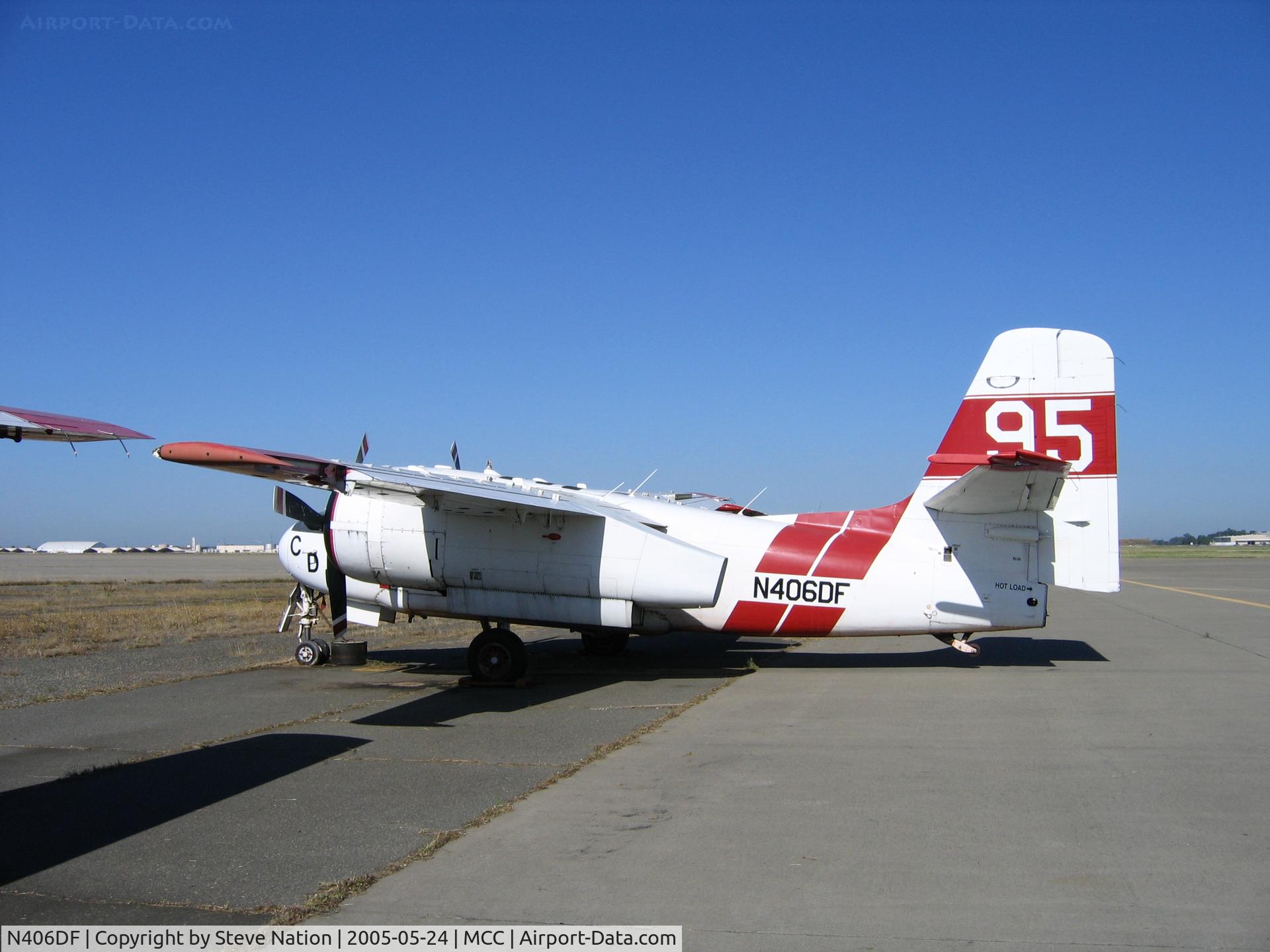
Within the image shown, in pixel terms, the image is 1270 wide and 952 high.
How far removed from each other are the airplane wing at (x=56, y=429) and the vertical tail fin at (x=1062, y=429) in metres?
10.6

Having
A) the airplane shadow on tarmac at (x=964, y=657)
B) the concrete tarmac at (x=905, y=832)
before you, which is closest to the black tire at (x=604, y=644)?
the airplane shadow on tarmac at (x=964, y=657)

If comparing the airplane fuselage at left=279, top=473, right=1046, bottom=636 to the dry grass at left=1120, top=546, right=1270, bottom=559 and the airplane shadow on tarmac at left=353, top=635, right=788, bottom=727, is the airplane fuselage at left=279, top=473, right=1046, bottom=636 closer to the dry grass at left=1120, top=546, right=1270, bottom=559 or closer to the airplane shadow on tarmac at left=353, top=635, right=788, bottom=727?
the airplane shadow on tarmac at left=353, top=635, right=788, bottom=727

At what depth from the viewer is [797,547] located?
13852 mm

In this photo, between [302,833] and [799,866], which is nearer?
[799,866]

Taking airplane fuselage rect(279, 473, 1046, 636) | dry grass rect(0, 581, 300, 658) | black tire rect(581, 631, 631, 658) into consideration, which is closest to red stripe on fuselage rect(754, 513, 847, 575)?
airplane fuselage rect(279, 473, 1046, 636)

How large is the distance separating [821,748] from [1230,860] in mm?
3630

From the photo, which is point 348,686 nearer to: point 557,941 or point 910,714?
point 910,714

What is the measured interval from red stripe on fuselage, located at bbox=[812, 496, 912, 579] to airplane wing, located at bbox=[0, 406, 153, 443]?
9276mm

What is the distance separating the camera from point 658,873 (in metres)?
5.29

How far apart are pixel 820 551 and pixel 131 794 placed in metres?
9.40

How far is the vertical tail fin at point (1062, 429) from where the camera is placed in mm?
13156

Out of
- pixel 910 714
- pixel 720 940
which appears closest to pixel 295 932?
pixel 720 940

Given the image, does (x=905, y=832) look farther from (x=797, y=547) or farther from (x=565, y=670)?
(x=565, y=670)

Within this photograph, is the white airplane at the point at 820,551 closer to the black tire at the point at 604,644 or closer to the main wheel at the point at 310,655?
the main wheel at the point at 310,655
